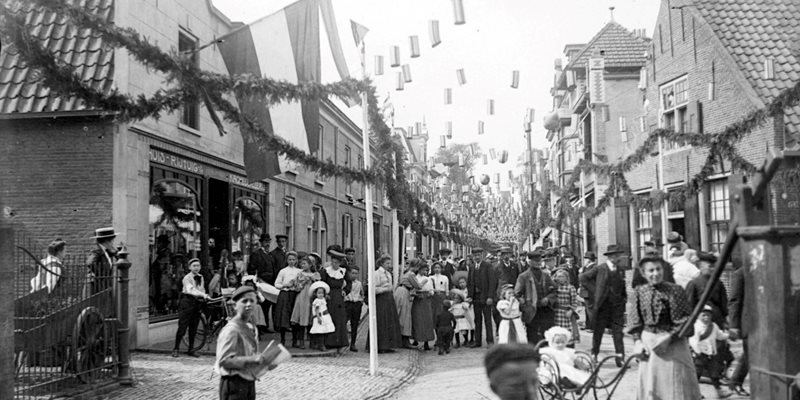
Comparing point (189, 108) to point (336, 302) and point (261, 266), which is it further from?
point (336, 302)

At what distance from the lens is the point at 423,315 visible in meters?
14.4

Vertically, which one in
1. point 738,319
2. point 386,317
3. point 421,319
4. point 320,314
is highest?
point 738,319

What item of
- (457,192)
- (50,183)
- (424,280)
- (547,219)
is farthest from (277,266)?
(457,192)

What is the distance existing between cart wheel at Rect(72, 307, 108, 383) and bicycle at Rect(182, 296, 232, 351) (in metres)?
3.35

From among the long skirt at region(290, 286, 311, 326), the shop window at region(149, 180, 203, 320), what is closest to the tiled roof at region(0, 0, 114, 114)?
the shop window at region(149, 180, 203, 320)

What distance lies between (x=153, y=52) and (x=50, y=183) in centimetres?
655

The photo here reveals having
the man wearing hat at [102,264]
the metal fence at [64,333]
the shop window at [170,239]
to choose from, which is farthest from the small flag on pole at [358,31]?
the shop window at [170,239]

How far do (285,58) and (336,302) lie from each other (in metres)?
4.68

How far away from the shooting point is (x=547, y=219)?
64.0 ft

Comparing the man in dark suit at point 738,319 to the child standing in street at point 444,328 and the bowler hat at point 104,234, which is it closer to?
the child standing in street at point 444,328

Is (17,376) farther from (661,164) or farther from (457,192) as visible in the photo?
(457,192)

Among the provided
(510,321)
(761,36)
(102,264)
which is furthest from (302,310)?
(761,36)

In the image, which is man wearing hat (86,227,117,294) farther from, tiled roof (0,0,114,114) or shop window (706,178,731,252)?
shop window (706,178,731,252)

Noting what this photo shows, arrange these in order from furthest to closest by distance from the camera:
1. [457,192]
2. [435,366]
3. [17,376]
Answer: [457,192] → [435,366] → [17,376]
